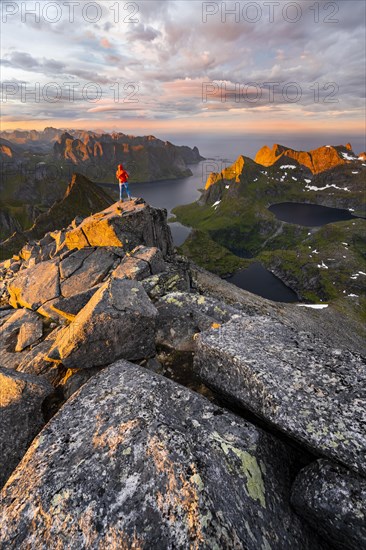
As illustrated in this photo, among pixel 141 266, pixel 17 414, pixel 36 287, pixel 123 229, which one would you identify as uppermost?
pixel 123 229

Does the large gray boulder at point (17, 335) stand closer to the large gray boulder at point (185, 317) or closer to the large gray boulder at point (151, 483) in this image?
the large gray boulder at point (185, 317)

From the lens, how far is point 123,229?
3512 centimetres

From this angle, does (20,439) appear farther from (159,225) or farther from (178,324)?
(159,225)

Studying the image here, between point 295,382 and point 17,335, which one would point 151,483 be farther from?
point 17,335

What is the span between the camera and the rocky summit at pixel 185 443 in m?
6.17

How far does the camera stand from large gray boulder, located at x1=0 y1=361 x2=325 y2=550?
236 inches

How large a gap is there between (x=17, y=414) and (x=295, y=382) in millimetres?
9674

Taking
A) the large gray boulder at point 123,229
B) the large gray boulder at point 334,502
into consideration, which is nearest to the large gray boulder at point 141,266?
the large gray boulder at point 123,229

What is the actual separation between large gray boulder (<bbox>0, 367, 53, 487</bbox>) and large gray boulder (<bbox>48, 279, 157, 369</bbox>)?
149 centimetres

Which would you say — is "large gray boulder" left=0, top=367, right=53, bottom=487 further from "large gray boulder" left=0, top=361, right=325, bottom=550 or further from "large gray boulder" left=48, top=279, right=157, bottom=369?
"large gray boulder" left=0, top=361, right=325, bottom=550

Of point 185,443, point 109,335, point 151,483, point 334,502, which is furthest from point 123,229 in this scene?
point 334,502

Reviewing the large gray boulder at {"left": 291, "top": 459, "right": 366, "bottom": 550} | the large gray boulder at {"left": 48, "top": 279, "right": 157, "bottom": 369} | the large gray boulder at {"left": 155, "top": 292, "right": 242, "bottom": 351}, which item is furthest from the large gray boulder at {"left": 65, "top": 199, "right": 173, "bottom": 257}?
the large gray boulder at {"left": 291, "top": 459, "right": 366, "bottom": 550}

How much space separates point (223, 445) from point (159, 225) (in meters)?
37.3

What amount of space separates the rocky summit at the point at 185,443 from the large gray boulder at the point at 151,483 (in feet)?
0.09
